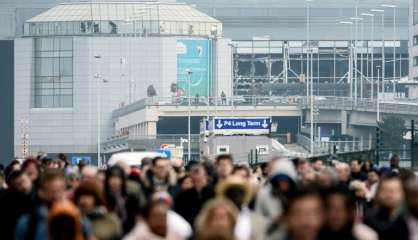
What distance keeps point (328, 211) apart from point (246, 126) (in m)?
84.9

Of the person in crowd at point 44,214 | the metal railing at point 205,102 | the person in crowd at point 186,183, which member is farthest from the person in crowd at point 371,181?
the metal railing at point 205,102

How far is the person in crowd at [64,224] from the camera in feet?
50.8

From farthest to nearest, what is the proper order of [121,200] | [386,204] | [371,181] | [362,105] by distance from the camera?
[362,105] < [371,181] < [121,200] < [386,204]

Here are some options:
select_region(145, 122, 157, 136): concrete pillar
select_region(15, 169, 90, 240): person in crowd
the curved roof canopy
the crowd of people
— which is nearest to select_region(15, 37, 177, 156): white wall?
the curved roof canopy

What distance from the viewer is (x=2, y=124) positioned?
16088 cm

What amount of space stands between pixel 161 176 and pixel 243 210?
7.25 meters

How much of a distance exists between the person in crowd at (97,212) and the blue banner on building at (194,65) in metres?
150

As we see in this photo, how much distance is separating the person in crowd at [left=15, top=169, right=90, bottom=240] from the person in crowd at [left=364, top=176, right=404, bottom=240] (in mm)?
2370

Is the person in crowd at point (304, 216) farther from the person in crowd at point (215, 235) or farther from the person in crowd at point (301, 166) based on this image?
the person in crowd at point (301, 166)

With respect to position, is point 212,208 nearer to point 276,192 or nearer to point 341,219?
point 341,219

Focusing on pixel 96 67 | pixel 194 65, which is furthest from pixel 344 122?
pixel 96 67

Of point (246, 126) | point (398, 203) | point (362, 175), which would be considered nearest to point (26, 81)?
point (246, 126)

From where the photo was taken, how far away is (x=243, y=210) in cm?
1853

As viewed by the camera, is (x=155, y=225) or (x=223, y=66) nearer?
(x=155, y=225)
